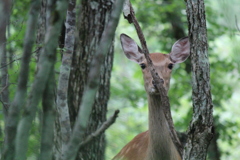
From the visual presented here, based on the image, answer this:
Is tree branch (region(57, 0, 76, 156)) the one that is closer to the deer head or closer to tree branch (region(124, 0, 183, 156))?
tree branch (region(124, 0, 183, 156))

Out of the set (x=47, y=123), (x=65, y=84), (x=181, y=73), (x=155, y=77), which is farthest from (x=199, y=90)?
(x=181, y=73)

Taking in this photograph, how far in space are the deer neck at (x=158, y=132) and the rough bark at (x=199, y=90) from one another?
45.6 inches

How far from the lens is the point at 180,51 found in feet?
18.8

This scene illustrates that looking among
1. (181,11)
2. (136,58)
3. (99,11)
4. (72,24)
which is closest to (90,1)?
(99,11)

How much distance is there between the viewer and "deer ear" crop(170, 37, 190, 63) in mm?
5688

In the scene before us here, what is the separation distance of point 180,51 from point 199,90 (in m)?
2.12

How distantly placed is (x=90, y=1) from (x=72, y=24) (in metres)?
1.88

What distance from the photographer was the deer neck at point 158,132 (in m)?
4.91

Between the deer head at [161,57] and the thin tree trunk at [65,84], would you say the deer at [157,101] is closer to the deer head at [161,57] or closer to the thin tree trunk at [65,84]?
the deer head at [161,57]

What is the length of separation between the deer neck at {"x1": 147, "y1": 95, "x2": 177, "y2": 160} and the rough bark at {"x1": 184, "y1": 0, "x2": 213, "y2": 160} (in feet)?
3.80

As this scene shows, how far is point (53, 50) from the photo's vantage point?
2.12 meters

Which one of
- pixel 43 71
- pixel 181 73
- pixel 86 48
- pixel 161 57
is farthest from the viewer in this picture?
pixel 181 73

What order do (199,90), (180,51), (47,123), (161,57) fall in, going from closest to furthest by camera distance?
(47,123), (199,90), (161,57), (180,51)

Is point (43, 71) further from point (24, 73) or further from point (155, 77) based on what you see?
point (155, 77)
